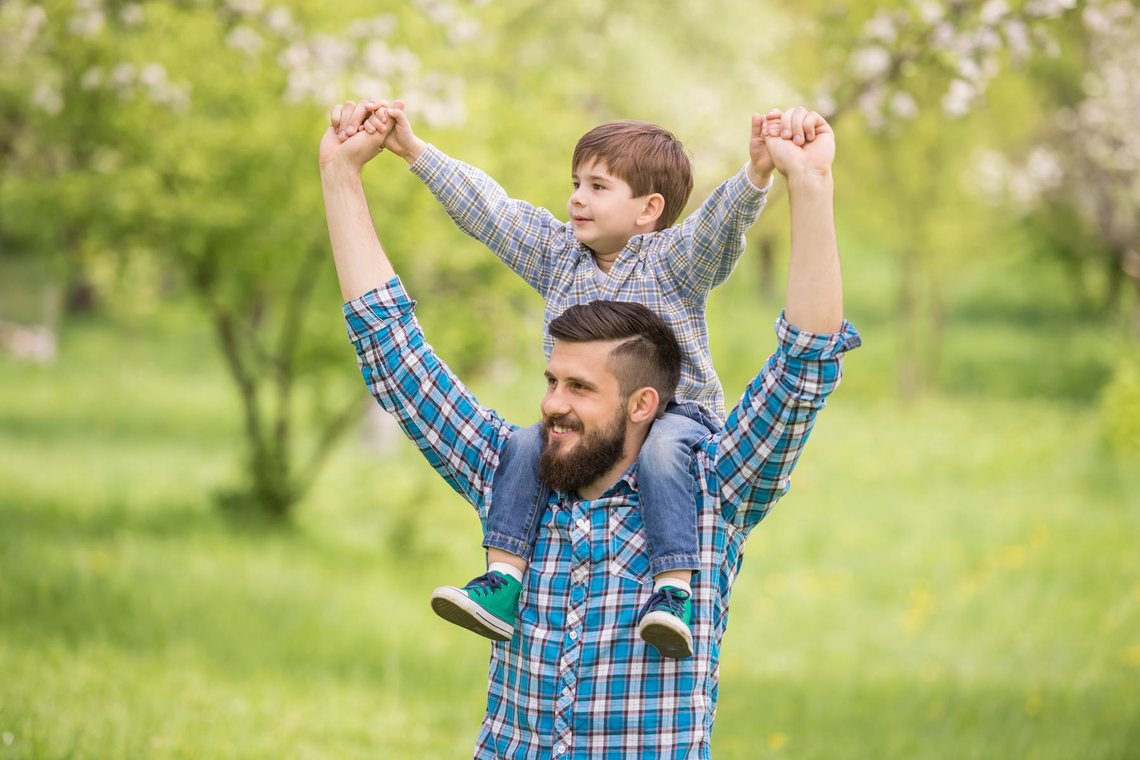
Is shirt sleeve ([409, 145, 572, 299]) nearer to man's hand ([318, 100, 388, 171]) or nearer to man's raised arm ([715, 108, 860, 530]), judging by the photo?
man's hand ([318, 100, 388, 171])

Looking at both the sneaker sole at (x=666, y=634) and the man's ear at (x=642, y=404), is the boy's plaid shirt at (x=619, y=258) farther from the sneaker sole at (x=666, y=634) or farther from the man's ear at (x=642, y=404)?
the sneaker sole at (x=666, y=634)

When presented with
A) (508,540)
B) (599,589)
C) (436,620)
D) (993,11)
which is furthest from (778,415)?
(436,620)

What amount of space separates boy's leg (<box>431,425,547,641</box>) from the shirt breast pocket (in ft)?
0.57

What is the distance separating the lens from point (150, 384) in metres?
22.0

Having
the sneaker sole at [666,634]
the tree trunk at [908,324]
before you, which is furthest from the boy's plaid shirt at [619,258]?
the tree trunk at [908,324]

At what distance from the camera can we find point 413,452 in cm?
1470

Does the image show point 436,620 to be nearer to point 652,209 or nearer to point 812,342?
point 652,209

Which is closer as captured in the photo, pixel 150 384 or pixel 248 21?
pixel 248 21

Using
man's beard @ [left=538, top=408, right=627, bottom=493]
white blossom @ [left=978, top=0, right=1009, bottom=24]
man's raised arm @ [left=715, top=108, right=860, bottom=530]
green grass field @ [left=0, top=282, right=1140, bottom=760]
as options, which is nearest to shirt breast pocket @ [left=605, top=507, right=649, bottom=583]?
man's beard @ [left=538, top=408, right=627, bottom=493]

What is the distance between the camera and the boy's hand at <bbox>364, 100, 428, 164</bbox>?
294cm

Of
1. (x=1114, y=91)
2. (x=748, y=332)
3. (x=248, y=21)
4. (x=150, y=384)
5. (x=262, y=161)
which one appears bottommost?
(x=248, y=21)

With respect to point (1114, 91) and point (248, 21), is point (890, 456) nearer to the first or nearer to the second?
point (1114, 91)

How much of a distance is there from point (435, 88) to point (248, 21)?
4.01 ft

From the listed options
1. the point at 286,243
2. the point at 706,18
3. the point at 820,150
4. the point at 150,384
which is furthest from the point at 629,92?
the point at 820,150
